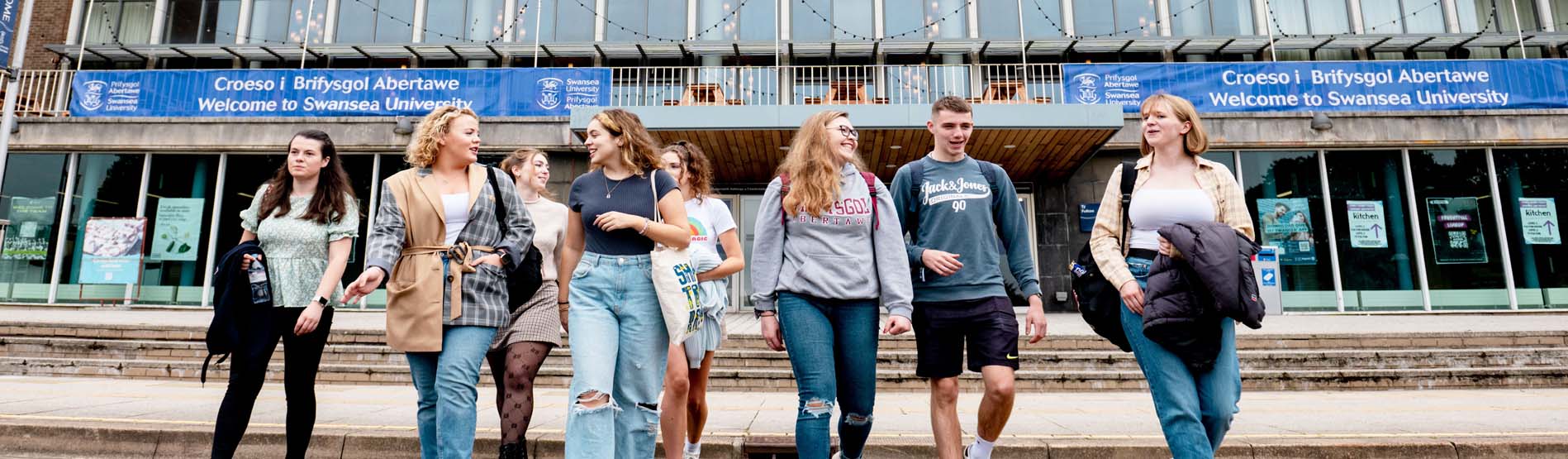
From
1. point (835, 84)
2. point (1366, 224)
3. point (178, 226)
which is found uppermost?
point (835, 84)

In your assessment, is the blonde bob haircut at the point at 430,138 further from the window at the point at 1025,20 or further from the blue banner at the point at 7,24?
the window at the point at 1025,20

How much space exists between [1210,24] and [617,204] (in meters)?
15.4

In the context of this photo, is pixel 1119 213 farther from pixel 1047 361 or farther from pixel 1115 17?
pixel 1115 17

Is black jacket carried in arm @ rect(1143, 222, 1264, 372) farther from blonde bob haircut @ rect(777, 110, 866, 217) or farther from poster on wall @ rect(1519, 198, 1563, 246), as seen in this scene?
poster on wall @ rect(1519, 198, 1563, 246)

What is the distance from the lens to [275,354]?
694 centimetres

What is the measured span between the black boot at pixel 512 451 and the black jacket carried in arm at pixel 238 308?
111 centimetres

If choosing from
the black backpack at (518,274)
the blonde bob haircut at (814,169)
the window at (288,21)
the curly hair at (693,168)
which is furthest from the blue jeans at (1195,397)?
the window at (288,21)

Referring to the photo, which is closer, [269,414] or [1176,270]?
[1176,270]

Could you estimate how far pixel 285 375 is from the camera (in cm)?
303

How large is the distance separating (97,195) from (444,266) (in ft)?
46.2

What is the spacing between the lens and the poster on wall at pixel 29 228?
39.8ft

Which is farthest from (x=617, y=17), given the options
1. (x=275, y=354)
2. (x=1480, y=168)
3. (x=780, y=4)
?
(x=1480, y=168)

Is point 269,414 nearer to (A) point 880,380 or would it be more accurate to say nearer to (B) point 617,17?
(A) point 880,380

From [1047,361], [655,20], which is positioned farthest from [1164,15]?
[1047,361]
